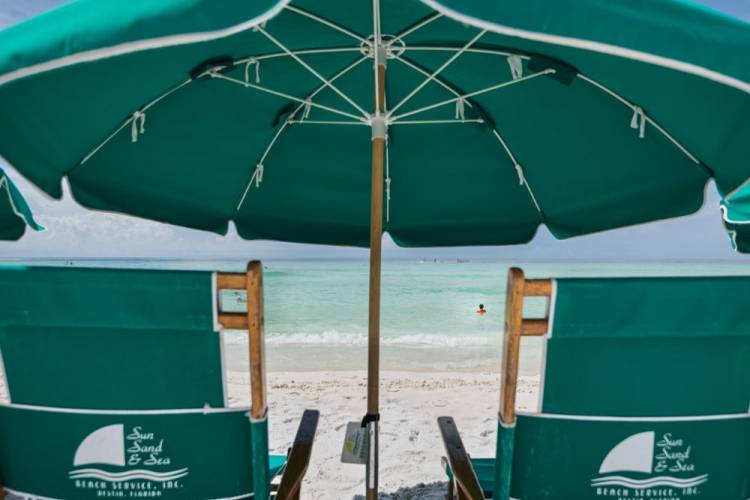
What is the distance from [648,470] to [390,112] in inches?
64.0

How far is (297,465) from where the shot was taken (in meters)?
1.39

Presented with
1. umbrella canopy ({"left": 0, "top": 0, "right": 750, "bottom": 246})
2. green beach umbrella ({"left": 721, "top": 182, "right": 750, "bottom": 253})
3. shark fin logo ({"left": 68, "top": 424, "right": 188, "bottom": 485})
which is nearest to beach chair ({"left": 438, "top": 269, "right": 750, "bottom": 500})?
green beach umbrella ({"left": 721, "top": 182, "right": 750, "bottom": 253})

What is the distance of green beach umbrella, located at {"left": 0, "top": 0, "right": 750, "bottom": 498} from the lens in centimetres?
93

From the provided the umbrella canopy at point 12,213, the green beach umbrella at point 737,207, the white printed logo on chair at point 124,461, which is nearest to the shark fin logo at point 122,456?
the white printed logo on chair at point 124,461

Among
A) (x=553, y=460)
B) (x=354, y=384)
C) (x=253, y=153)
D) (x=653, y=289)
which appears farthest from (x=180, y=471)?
(x=354, y=384)

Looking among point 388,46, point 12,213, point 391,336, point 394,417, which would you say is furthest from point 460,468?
point 391,336

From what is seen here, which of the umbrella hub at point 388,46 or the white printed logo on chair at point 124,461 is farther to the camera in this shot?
the umbrella hub at point 388,46

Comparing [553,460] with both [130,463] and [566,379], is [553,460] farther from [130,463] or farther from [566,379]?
[130,463]

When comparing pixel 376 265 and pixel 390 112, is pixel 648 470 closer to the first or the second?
pixel 376 265

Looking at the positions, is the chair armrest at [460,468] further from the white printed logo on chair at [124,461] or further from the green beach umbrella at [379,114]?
the white printed logo on chair at [124,461]

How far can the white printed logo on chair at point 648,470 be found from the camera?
133cm

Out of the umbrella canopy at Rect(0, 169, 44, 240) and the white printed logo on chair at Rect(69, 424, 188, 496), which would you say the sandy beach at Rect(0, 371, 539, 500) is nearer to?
the umbrella canopy at Rect(0, 169, 44, 240)

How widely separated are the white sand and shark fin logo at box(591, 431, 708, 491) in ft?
4.80

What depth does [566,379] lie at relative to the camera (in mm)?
1294
